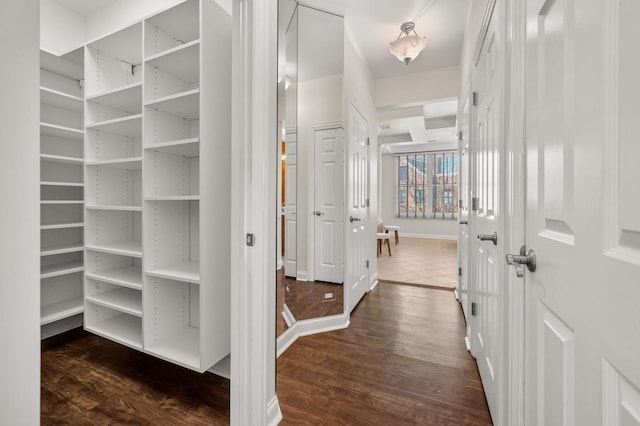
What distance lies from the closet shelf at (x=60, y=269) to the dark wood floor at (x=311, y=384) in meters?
0.57

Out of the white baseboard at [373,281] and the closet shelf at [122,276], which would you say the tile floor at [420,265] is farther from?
the closet shelf at [122,276]

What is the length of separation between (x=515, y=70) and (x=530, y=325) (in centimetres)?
91

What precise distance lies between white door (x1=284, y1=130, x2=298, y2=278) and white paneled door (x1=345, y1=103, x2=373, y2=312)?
1.72ft

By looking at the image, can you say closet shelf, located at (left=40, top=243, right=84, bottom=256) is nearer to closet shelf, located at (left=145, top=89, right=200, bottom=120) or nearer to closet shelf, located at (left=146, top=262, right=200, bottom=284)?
closet shelf, located at (left=146, top=262, right=200, bottom=284)

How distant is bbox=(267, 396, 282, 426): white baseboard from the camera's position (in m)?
1.36

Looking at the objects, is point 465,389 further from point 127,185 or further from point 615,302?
point 127,185

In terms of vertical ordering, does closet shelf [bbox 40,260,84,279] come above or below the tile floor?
above

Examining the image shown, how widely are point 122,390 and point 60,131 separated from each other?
6.42 feet

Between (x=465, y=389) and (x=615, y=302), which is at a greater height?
(x=615, y=302)

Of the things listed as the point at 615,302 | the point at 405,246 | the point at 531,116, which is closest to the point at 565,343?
the point at 615,302

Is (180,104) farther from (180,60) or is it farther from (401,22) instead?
(401,22)

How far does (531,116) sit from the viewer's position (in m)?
0.90

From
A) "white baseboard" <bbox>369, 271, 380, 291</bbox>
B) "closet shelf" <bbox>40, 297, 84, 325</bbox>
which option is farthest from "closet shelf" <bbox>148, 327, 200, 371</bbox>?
"white baseboard" <bbox>369, 271, 380, 291</bbox>

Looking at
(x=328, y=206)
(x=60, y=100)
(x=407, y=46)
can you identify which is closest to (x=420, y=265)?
(x=328, y=206)
